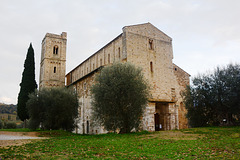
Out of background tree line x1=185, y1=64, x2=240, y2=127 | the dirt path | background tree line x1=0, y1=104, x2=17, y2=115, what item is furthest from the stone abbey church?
background tree line x1=0, y1=104, x2=17, y2=115

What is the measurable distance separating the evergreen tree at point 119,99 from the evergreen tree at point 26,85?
59.9ft

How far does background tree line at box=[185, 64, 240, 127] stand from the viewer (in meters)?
20.2

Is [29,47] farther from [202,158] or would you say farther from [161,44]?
[202,158]

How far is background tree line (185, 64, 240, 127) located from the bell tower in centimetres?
2772

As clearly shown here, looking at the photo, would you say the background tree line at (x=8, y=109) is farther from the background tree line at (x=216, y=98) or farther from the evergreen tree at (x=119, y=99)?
the background tree line at (x=216, y=98)

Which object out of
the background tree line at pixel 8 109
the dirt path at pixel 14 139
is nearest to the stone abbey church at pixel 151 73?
the dirt path at pixel 14 139

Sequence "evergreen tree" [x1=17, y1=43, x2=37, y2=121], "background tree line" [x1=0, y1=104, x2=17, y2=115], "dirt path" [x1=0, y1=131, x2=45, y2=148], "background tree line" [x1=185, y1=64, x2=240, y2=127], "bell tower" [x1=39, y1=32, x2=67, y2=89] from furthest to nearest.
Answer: "background tree line" [x1=0, y1=104, x2=17, y2=115], "bell tower" [x1=39, y1=32, x2=67, y2=89], "evergreen tree" [x1=17, y1=43, x2=37, y2=121], "background tree line" [x1=185, y1=64, x2=240, y2=127], "dirt path" [x1=0, y1=131, x2=45, y2=148]

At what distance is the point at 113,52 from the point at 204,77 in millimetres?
12140

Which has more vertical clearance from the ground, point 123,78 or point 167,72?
point 167,72

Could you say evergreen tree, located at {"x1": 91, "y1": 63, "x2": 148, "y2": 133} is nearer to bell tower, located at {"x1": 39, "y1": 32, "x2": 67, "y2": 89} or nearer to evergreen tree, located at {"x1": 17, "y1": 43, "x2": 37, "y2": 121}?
evergreen tree, located at {"x1": 17, "y1": 43, "x2": 37, "y2": 121}

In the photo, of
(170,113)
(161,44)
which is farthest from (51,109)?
(161,44)

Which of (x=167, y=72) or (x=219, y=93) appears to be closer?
(x=219, y=93)

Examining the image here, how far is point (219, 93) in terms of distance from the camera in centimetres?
2120

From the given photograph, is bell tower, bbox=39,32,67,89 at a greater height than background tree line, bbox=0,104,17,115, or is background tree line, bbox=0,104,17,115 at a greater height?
bell tower, bbox=39,32,67,89
